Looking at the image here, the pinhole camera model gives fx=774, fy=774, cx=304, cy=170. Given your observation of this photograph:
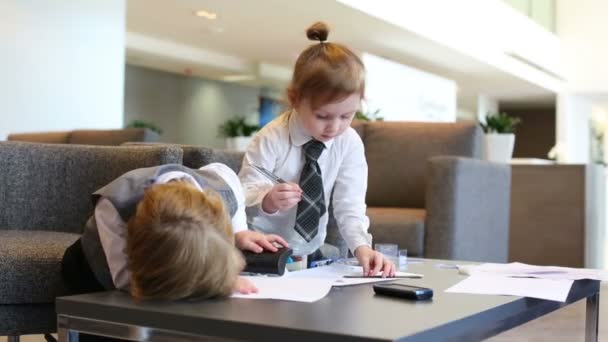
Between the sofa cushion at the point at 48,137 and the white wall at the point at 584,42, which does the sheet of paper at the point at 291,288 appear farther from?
the white wall at the point at 584,42

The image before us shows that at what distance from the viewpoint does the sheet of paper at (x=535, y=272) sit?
1583mm

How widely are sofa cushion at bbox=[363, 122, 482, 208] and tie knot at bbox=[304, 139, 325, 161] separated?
2.06m

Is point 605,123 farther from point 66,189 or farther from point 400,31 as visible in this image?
point 66,189

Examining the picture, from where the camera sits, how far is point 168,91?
492 inches

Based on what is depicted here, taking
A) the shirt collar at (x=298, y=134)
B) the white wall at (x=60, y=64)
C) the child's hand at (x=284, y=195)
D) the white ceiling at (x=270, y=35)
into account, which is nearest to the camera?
the child's hand at (x=284, y=195)

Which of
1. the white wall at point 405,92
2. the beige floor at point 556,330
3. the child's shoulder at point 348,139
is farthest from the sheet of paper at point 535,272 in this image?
the white wall at point 405,92

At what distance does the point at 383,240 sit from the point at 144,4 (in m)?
5.35

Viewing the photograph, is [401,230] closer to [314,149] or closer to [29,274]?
[314,149]

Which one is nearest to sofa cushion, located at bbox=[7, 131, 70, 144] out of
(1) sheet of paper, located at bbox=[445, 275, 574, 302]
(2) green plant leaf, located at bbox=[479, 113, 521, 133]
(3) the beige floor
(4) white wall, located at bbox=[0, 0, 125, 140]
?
(4) white wall, located at bbox=[0, 0, 125, 140]

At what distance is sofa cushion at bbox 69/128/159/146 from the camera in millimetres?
4207

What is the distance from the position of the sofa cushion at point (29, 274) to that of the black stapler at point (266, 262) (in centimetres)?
54

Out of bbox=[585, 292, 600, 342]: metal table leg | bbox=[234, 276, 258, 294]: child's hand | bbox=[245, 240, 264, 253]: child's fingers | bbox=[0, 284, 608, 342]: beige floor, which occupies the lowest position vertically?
bbox=[0, 284, 608, 342]: beige floor

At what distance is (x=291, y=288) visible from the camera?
132cm

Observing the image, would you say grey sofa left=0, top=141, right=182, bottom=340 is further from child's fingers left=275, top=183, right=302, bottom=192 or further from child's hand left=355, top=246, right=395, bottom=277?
child's hand left=355, top=246, right=395, bottom=277
